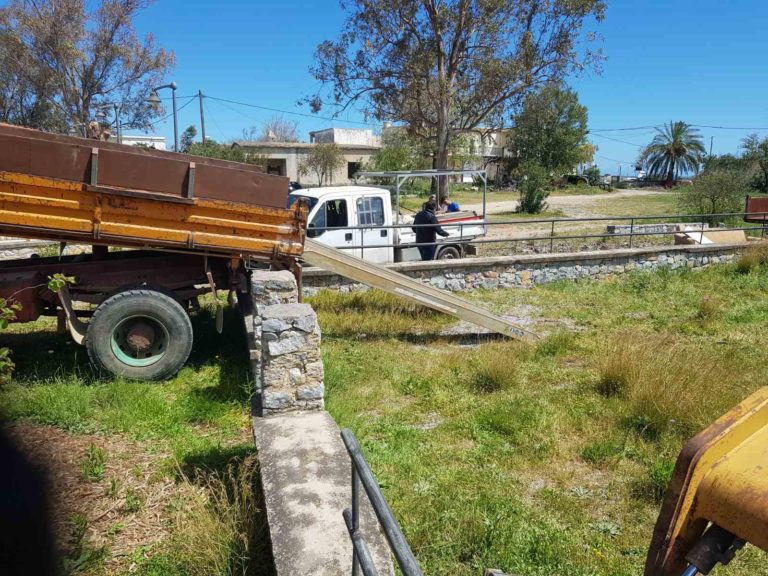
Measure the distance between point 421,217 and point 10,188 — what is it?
27.4 ft

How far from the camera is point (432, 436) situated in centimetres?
529

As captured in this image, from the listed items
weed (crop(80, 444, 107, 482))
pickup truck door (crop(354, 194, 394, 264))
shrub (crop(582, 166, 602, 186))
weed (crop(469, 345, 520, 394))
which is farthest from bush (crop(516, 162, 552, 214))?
shrub (crop(582, 166, 602, 186))

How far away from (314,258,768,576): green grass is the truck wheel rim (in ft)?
6.37

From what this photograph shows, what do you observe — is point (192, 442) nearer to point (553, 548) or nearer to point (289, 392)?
point (289, 392)

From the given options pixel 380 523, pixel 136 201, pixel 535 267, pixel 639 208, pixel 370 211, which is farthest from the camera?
pixel 639 208

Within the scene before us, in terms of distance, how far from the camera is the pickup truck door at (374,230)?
11.5 m

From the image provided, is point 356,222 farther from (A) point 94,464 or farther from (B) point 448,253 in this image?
(A) point 94,464

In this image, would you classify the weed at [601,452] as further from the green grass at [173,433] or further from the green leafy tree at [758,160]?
the green leafy tree at [758,160]

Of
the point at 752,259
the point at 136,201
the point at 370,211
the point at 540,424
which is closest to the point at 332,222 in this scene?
the point at 370,211

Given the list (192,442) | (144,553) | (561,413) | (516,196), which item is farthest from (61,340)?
(516,196)

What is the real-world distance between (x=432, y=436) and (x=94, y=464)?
9.24ft

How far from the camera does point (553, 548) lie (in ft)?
12.0

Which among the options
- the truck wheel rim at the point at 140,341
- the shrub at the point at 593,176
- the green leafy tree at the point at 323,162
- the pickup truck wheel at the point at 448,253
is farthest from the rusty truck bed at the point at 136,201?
the shrub at the point at 593,176

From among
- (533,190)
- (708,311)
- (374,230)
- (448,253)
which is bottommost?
(708,311)
